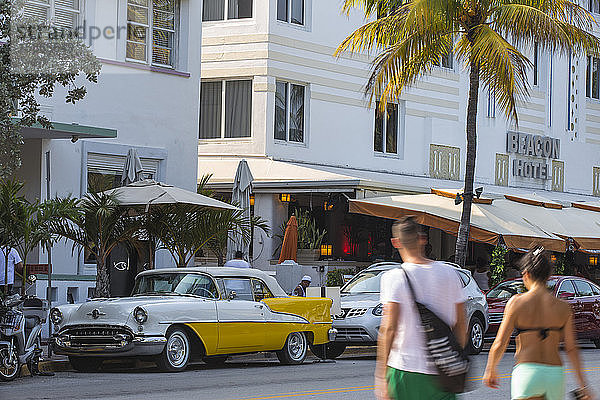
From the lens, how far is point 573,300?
75.2 ft

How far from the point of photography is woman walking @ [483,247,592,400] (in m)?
7.68

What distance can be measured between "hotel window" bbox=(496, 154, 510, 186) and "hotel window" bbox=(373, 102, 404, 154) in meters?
5.01

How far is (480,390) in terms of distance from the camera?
1437 cm

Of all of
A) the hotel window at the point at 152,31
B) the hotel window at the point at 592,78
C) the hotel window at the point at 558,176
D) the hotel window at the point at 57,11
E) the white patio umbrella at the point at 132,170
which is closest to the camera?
the hotel window at the point at 57,11

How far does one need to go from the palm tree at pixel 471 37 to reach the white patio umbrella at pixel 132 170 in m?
5.17

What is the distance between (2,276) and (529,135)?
24200 millimetres

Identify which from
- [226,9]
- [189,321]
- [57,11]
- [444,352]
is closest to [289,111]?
[226,9]

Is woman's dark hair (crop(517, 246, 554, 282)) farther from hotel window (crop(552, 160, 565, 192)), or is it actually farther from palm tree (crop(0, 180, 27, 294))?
hotel window (crop(552, 160, 565, 192))

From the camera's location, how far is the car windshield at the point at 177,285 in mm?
16766

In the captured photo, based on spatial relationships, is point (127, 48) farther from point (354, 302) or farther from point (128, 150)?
point (354, 302)

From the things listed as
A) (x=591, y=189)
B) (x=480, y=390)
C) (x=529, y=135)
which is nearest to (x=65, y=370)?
(x=480, y=390)

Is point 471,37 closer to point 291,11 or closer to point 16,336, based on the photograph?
point 291,11

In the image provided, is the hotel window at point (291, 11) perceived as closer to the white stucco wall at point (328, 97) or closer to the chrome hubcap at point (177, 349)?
the white stucco wall at point (328, 97)

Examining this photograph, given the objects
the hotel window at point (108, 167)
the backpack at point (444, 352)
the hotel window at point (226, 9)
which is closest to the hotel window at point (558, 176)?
the hotel window at point (226, 9)
